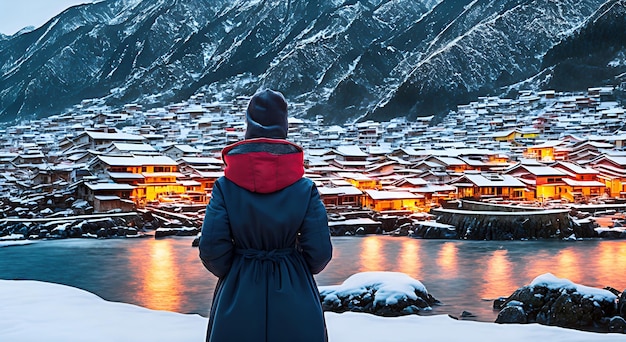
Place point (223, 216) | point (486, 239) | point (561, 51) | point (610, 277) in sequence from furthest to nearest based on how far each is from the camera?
point (561, 51) → point (486, 239) → point (610, 277) → point (223, 216)

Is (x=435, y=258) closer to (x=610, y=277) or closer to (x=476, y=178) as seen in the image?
(x=610, y=277)

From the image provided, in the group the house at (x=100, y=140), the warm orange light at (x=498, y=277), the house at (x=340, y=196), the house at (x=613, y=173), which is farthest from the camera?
the house at (x=100, y=140)

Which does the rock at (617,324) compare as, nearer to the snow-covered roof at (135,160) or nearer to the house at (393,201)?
the house at (393,201)

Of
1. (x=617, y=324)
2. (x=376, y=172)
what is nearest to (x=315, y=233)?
(x=617, y=324)

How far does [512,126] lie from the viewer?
147ft

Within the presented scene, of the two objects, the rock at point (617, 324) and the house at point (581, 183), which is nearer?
the rock at point (617, 324)

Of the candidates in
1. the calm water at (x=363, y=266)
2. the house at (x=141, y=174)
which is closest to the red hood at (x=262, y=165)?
the calm water at (x=363, y=266)

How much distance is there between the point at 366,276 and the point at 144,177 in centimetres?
2044

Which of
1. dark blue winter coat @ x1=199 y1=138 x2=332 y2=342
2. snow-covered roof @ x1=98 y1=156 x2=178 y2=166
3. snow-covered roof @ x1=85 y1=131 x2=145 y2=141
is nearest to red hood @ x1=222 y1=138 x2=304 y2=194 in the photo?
dark blue winter coat @ x1=199 y1=138 x2=332 y2=342

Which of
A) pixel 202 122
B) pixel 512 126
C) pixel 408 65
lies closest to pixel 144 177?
pixel 202 122

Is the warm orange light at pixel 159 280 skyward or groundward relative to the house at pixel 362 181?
groundward

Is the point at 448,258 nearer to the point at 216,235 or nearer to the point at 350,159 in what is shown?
the point at 216,235

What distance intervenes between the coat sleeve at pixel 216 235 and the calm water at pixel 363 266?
8.32m

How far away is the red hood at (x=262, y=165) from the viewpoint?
1.88m
